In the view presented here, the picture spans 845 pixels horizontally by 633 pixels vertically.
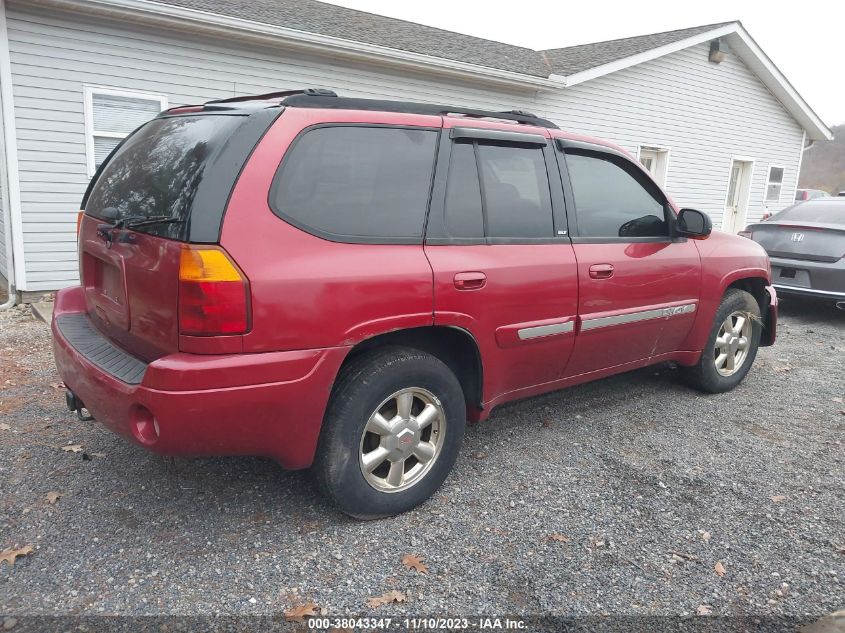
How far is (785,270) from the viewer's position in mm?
7613

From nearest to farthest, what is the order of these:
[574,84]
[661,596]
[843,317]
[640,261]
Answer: [661,596] → [640,261] → [843,317] → [574,84]

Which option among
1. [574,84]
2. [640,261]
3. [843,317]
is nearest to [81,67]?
[640,261]

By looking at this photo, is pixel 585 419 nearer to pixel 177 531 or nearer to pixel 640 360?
pixel 640 360

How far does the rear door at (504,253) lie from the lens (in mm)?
2953

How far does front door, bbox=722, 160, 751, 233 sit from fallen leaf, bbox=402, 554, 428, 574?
586 inches

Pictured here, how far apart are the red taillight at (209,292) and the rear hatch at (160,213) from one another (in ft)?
0.14

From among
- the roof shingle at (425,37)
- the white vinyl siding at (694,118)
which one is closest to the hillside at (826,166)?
the white vinyl siding at (694,118)

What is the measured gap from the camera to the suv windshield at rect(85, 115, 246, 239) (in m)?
2.41

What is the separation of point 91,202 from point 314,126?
54.2 inches

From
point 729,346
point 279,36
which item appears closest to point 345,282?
point 729,346

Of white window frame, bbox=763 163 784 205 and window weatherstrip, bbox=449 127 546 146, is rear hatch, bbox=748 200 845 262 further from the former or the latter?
white window frame, bbox=763 163 784 205

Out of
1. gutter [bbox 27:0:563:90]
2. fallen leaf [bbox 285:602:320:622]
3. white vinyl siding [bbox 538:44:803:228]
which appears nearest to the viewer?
fallen leaf [bbox 285:602:320:622]

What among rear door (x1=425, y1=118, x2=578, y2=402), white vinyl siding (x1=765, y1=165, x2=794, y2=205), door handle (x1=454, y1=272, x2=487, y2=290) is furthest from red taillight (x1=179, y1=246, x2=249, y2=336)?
white vinyl siding (x1=765, y1=165, x2=794, y2=205)

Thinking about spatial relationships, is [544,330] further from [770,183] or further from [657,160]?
[770,183]
